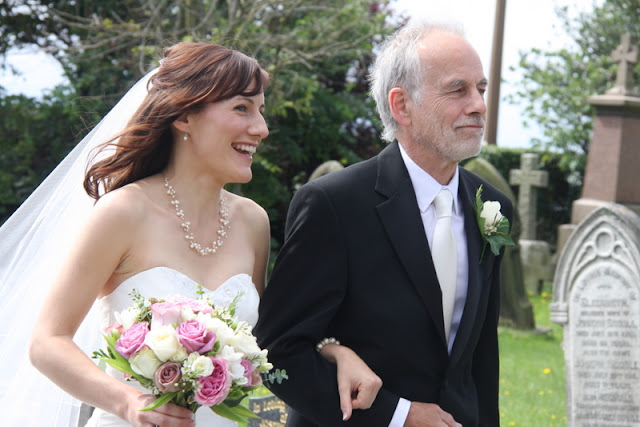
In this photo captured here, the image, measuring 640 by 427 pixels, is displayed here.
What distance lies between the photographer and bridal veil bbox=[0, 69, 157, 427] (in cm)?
366

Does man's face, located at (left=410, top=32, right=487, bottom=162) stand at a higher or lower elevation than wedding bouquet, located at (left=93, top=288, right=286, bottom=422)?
higher

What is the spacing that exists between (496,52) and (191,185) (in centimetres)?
1980

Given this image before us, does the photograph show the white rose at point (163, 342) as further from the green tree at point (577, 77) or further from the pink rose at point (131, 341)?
the green tree at point (577, 77)

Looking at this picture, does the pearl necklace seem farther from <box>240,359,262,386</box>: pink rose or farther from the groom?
<box>240,359,262,386</box>: pink rose

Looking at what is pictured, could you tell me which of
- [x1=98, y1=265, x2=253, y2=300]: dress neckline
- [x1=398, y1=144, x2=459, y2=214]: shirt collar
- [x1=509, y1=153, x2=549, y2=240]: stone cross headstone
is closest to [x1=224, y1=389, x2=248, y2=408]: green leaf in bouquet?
[x1=98, y1=265, x2=253, y2=300]: dress neckline

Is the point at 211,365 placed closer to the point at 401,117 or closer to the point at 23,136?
the point at 401,117

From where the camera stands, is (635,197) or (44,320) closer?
(44,320)

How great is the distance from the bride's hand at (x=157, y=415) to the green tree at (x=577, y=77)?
19.5m

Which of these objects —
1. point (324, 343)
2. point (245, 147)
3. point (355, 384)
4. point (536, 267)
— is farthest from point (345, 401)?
point (536, 267)

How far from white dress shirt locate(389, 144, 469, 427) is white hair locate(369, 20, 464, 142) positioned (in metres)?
0.19

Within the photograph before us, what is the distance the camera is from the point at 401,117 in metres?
3.43

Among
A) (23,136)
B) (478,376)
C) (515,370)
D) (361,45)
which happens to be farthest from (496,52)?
(478,376)

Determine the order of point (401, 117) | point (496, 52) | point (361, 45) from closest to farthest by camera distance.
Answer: point (401, 117), point (361, 45), point (496, 52)

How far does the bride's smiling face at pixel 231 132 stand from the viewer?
3326mm
